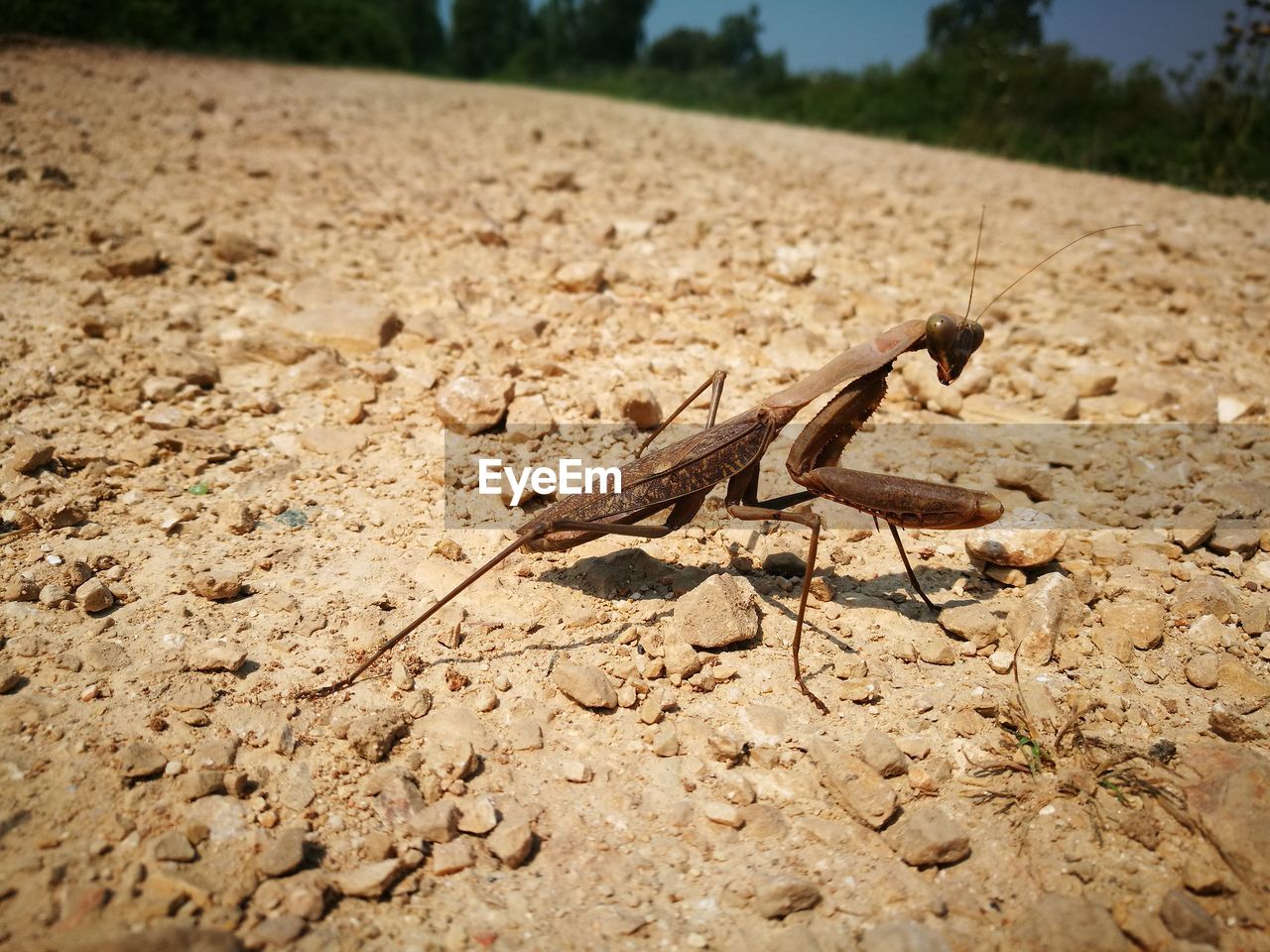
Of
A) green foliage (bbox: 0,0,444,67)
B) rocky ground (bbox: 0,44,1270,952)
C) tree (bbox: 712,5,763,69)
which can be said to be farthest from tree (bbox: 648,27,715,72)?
rocky ground (bbox: 0,44,1270,952)

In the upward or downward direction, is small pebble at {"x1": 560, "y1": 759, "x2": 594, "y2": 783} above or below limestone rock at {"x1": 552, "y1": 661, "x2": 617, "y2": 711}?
below

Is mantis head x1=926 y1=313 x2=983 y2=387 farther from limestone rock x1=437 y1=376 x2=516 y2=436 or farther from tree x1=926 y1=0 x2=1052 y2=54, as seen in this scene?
tree x1=926 y1=0 x2=1052 y2=54

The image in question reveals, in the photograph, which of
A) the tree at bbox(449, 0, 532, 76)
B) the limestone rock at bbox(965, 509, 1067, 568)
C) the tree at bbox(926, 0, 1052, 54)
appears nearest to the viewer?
the limestone rock at bbox(965, 509, 1067, 568)

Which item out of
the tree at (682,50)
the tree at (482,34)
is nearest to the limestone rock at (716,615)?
the tree at (482,34)

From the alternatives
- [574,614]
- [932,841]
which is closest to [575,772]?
A: [574,614]

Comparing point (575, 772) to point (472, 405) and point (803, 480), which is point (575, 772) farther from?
point (472, 405)

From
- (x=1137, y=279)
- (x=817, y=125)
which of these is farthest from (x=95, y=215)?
(x=817, y=125)
